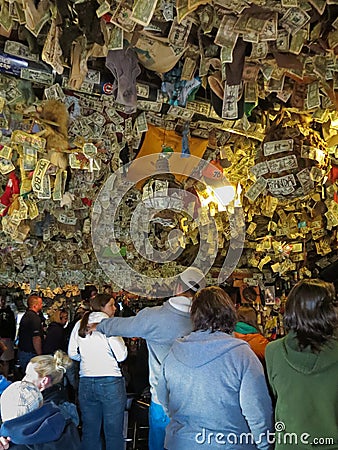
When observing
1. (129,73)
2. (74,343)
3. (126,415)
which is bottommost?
(126,415)

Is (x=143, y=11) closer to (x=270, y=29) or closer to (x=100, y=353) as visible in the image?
(x=270, y=29)

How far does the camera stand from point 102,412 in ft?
13.1

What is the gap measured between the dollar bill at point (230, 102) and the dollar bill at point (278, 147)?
638 mm

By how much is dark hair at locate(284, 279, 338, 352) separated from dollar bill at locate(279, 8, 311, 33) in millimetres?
1222

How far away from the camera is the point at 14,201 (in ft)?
14.3

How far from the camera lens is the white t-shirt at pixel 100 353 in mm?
3963

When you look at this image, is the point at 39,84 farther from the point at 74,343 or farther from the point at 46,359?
the point at 74,343

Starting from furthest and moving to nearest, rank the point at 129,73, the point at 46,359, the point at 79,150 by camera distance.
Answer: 1. the point at 79,150
2. the point at 129,73
3. the point at 46,359

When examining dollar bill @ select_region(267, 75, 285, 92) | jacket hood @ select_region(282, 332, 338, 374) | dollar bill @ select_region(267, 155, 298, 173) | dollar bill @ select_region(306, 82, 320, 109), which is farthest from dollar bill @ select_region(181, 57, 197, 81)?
jacket hood @ select_region(282, 332, 338, 374)

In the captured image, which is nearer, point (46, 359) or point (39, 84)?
point (46, 359)

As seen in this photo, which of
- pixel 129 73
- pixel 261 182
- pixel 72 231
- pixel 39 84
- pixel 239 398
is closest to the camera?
pixel 239 398

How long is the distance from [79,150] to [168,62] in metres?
1.31

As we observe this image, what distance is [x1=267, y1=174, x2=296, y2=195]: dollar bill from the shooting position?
11.1 feet

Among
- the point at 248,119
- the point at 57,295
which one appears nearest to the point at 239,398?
the point at 248,119
